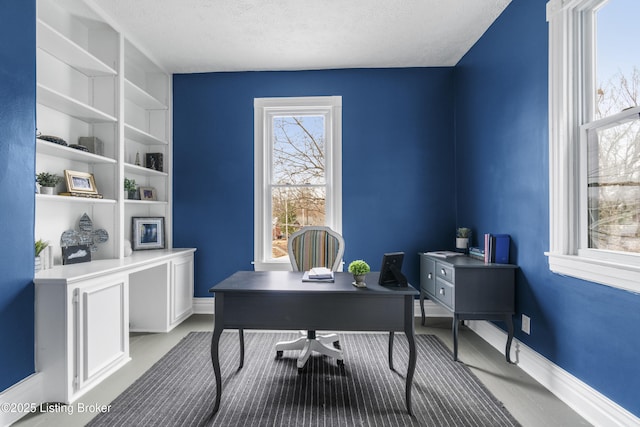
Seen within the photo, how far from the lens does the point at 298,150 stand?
4.01 m

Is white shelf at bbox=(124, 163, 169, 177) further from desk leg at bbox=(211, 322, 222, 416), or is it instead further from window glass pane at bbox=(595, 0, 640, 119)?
window glass pane at bbox=(595, 0, 640, 119)

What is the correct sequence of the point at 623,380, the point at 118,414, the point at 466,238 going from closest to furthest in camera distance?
1. the point at 623,380
2. the point at 118,414
3. the point at 466,238

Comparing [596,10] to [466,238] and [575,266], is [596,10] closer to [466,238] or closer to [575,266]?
[575,266]

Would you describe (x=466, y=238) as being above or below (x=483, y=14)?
below

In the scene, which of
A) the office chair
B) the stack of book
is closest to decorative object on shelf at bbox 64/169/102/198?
the office chair

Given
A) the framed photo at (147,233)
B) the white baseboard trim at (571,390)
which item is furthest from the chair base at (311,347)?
the framed photo at (147,233)

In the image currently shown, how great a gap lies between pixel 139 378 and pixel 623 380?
2985 millimetres

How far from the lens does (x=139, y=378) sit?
2.44 m

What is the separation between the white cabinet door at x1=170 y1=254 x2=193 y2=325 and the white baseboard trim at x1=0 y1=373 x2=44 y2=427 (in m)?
1.41

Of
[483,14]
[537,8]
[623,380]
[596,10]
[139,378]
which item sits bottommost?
[139,378]

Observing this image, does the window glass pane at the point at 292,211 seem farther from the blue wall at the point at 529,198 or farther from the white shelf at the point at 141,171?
the blue wall at the point at 529,198

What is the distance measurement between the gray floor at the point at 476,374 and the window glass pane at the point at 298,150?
1921mm

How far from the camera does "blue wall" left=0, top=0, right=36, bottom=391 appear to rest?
1.92 metres

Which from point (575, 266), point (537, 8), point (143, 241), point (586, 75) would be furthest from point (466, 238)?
point (143, 241)
